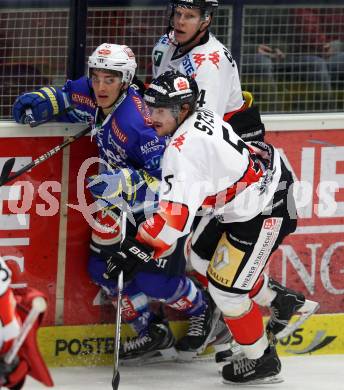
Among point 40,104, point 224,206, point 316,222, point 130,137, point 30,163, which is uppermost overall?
point 40,104

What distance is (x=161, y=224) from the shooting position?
5.39 m

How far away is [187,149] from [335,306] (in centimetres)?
156

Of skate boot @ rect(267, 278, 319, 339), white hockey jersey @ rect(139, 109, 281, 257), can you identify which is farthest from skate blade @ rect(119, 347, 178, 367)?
white hockey jersey @ rect(139, 109, 281, 257)

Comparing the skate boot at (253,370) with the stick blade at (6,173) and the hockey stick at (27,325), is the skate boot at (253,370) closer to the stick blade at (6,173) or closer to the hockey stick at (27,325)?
the stick blade at (6,173)

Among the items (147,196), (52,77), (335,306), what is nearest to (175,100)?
(147,196)

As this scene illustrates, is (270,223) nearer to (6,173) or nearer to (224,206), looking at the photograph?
(224,206)

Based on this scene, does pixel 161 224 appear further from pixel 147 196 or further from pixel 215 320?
pixel 215 320

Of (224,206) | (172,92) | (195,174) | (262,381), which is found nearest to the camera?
(195,174)

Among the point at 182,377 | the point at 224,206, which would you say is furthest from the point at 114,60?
the point at 182,377

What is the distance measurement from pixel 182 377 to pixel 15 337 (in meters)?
1.70

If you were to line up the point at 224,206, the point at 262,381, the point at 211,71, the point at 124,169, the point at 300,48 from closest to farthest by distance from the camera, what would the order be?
the point at 224,206 → the point at 124,169 → the point at 211,71 → the point at 262,381 → the point at 300,48

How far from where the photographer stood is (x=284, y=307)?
20.6 ft

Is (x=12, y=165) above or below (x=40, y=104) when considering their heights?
below

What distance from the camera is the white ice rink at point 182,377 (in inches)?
236
